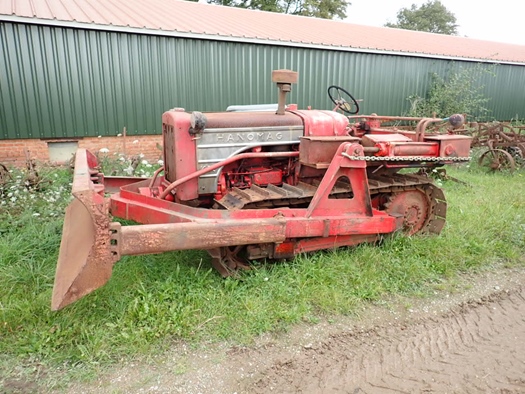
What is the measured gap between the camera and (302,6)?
21.7 m

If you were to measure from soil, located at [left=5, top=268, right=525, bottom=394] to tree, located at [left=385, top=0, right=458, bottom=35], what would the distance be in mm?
38561

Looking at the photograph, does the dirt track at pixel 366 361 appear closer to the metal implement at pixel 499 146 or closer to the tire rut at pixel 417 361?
the tire rut at pixel 417 361

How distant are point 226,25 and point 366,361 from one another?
9.06 meters

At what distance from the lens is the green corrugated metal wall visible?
7.18 meters

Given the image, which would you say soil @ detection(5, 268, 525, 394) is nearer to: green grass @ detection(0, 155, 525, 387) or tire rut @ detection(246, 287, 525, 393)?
tire rut @ detection(246, 287, 525, 393)

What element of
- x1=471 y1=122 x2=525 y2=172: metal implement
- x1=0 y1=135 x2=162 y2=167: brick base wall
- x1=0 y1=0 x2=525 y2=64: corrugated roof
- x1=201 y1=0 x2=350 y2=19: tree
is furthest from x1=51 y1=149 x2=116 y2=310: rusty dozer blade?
x1=201 y1=0 x2=350 y2=19: tree

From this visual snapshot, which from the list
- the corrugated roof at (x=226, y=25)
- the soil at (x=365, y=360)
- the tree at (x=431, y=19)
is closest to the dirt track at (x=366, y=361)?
the soil at (x=365, y=360)

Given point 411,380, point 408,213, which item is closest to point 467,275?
point 408,213

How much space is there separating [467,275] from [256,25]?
29.3ft

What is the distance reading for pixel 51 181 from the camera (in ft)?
19.4

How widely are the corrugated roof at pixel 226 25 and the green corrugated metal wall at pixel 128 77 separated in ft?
0.66

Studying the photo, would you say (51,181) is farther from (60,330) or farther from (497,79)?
(497,79)

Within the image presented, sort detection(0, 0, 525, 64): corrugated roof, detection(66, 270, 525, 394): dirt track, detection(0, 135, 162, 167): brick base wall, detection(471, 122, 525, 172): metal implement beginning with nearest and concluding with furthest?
detection(66, 270, 525, 394): dirt track
detection(0, 135, 162, 167): brick base wall
detection(0, 0, 525, 64): corrugated roof
detection(471, 122, 525, 172): metal implement

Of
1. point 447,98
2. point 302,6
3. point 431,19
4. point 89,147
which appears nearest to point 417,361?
point 89,147
